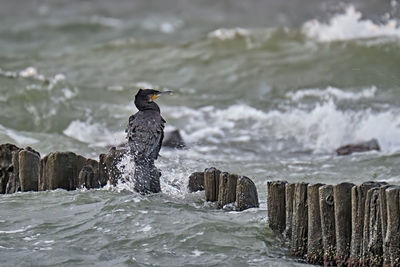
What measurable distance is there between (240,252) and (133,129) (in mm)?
2666

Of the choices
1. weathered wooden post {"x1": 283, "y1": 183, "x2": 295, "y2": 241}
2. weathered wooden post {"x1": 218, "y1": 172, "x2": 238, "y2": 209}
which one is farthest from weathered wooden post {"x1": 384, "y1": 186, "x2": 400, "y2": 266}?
weathered wooden post {"x1": 218, "y1": 172, "x2": 238, "y2": 209}

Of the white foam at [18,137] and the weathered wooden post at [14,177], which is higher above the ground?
the white foam at [18,137]

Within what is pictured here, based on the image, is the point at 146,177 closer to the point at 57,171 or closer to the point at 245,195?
the point at 57,171

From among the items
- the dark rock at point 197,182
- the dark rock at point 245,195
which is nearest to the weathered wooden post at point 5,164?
the dark rock at point 197,182

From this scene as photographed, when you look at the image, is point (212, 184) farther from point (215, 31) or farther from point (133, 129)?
point (215, 31)

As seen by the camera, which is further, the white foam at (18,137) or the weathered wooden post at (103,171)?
the white foam at (18,137)

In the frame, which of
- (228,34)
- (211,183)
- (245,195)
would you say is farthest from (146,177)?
(228,34)

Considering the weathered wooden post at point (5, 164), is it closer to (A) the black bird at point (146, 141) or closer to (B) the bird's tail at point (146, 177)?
(A) the black bird at point (146, 141)

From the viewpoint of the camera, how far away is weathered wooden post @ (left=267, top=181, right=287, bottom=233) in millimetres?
8922

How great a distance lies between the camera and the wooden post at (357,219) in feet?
26.7

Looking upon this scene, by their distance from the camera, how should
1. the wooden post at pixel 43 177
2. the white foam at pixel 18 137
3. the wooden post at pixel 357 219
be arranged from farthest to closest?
the white foam at pixel 18 137 < the wooden post at pixel 43 177 < the wooden post at pixel 357 219

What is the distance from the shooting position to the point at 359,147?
1697 centimetres

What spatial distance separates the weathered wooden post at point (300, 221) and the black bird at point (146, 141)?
2.42 metres

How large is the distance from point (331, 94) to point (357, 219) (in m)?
13.7
